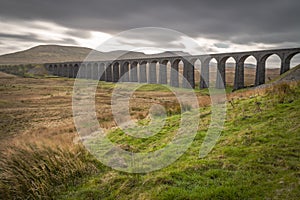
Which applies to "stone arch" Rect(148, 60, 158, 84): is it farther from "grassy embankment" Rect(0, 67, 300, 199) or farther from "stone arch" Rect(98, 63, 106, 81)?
"grassy embankment" Rect(0, 67, 300, 199)

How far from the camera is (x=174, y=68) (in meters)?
51.2

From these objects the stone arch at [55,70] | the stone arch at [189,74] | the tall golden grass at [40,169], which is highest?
the stone arch at [55,70]

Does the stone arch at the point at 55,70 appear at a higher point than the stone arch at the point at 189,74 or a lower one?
higher

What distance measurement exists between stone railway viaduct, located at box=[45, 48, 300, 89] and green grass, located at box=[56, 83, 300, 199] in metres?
29.6

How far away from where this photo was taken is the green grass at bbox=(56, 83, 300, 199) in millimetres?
4391

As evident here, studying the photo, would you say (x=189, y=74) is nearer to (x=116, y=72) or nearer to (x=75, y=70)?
(x=116, y=72)

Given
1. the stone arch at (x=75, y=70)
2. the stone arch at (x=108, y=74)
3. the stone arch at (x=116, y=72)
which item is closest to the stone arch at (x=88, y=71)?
the stone arch at (x=75, y=70)

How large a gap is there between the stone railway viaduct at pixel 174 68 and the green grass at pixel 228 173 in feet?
97.2

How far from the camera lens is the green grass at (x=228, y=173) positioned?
14.4 feet

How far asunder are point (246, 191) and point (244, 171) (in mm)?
753

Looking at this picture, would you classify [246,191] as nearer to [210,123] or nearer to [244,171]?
[244,171]

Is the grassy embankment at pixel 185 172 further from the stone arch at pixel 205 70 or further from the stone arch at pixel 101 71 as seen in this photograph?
the stone arch at pixel 101 71

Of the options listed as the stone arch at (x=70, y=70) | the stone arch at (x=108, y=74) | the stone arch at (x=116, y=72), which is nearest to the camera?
the stone arch at (x=116, y=72)

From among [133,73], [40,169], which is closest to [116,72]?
[133,73]
